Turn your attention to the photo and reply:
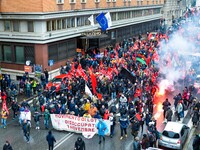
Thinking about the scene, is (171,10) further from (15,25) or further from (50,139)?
(50,139)

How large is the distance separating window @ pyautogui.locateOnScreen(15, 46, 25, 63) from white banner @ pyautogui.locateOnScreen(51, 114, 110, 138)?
13513 mm

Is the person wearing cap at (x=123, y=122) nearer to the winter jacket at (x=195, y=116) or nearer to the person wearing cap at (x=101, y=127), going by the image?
the person wearing cap at (x=101, y=127)

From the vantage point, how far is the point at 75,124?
19.7 m

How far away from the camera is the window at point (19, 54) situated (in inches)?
1277

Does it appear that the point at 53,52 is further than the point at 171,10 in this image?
No

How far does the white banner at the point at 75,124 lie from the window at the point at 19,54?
1351cm

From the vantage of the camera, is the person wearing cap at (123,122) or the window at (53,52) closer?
the person wearing cap at (123,122)

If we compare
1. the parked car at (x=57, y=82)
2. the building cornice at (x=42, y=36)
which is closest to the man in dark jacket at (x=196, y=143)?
the parked car at (x=57, y=82)

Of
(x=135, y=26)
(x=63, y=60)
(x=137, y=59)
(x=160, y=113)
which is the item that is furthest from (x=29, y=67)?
(x=135, y=26)

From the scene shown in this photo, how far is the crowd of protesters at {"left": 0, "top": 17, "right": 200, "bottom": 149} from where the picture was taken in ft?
65.1

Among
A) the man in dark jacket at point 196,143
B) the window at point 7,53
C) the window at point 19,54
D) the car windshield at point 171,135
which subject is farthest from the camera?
the window at point 7,53

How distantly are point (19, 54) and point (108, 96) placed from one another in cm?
1098

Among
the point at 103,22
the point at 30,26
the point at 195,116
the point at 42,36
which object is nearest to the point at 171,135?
the point at 195,116

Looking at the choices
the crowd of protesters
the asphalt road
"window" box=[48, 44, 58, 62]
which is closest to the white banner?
the asphalt road
